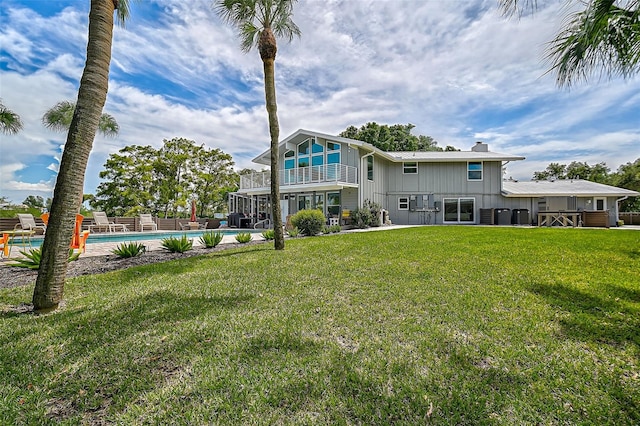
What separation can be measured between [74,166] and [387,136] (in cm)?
3372

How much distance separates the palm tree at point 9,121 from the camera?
13.7 metres

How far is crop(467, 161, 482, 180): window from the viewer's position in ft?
67.5

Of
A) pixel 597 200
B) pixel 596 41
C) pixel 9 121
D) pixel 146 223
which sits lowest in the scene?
pixel 146 223

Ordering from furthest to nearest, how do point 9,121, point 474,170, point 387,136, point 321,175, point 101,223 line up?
point 387,136, point 474,170, point 321,175, point 101,223, point 9,121

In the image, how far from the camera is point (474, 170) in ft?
67.7

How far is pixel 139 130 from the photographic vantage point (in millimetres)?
22453

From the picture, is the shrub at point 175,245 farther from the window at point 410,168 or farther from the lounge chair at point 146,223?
the window at point 410,168

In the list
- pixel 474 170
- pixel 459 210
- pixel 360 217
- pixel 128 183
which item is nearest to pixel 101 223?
pixel 128 183

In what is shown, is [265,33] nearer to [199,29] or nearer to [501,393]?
[199,29]

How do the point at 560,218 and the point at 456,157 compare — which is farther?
the point at 456,157

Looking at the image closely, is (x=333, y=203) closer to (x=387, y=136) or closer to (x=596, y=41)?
(x=596, y=41)

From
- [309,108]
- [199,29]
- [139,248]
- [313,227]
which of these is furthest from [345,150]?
[139,248]

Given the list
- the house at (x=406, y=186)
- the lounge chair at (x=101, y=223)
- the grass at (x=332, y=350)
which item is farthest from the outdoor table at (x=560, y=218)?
the lounge chair at (x=101, y=223)

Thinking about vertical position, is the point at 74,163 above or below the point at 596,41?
below
